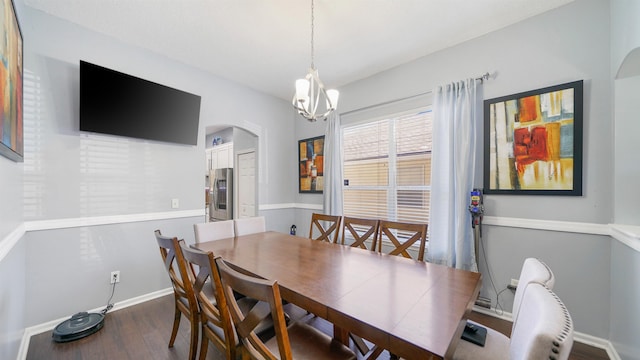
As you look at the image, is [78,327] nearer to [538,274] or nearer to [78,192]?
[78,192]

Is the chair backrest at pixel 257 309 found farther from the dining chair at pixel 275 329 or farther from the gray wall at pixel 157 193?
the gray wall at pixel 157 193

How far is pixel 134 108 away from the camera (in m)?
2.71

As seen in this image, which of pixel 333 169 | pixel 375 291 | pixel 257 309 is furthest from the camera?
pixel 333 169

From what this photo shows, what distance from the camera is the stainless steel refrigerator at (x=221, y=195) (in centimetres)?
523

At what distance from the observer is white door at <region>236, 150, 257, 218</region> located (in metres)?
4.71

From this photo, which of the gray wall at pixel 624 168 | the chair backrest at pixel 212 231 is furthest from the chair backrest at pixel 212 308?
the gray wall at pixel 624 168

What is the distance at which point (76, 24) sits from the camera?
2.44 meters

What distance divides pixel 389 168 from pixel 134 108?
317cm

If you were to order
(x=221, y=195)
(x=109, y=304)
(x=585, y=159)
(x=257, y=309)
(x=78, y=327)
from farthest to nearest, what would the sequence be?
(x=221, y=195) < (x=109, y=304) < (x=78, y=327) < (x=585, y=159) < (x=257, y=309)

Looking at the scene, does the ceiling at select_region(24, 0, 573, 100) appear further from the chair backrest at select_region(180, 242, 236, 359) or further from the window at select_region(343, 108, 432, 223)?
the chair backrest at select_region(180, 242, 236, 359)

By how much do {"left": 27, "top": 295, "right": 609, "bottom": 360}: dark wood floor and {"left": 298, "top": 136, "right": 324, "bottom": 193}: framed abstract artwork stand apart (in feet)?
7.56

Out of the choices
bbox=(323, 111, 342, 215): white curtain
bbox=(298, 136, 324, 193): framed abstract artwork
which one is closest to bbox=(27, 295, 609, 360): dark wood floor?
bbox=(323, 111, 342, 215): white curtain

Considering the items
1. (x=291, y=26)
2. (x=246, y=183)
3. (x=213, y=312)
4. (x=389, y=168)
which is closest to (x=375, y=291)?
(x=213, y=312)

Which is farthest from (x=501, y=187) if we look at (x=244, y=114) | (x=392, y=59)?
(x=244, y=114)
